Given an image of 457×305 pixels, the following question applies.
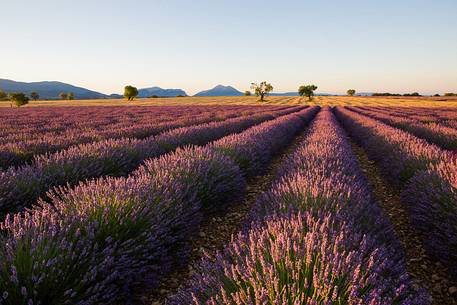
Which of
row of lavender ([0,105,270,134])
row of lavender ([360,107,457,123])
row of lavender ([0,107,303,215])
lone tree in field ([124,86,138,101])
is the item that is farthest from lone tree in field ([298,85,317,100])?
row of lavender ([0,107,303,215])

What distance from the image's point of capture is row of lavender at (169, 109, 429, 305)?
1.55 m

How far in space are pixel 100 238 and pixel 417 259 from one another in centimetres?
322

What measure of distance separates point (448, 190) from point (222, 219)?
278cm

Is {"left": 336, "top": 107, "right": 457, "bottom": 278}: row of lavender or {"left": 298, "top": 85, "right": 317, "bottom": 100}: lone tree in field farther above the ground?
{"left": 298, "top": 85, "right": 317, "bottom": 100}: lone tree in field

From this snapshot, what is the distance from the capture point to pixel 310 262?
1.75 m

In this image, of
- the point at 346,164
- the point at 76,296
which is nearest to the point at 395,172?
the point at 346,164

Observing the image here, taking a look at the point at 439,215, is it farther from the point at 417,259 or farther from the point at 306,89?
the point at 306,89

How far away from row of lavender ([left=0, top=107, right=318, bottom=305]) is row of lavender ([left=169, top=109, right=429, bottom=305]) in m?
0.49

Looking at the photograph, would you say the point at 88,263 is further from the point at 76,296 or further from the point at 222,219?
the point at 222,219

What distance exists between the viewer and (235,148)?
20.1 feet

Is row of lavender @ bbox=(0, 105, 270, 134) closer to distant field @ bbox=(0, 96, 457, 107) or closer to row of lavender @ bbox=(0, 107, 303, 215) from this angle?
row of lavender @ bbox=(0, 107, 303, 215)

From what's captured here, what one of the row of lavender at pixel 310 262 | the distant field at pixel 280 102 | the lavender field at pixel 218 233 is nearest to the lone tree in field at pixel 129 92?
the distant field at pixel 280 102

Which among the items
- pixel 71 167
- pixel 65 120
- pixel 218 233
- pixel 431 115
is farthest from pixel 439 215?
pixel 431 115

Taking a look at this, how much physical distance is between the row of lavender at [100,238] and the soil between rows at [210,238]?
149 mm
